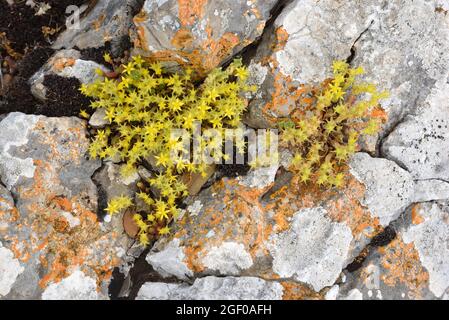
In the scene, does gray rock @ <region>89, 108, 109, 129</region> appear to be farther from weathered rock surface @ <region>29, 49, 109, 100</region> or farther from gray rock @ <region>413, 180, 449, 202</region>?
gray rock @ <region>413, 180, 449, 202</region>

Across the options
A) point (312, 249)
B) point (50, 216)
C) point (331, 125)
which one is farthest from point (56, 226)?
point (331, 125)

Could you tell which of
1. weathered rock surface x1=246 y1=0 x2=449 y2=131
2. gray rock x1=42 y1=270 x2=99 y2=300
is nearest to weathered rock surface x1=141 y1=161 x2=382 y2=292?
gray rock x1=42 y1=270 x2=99 y2=300

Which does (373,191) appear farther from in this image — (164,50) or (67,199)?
(67,199)

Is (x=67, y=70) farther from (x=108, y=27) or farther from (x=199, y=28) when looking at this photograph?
(x=199, y=28)

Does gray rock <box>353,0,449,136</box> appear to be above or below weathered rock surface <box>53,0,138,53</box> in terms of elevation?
below

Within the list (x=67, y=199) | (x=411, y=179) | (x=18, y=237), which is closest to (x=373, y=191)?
(x=411, y=179)
